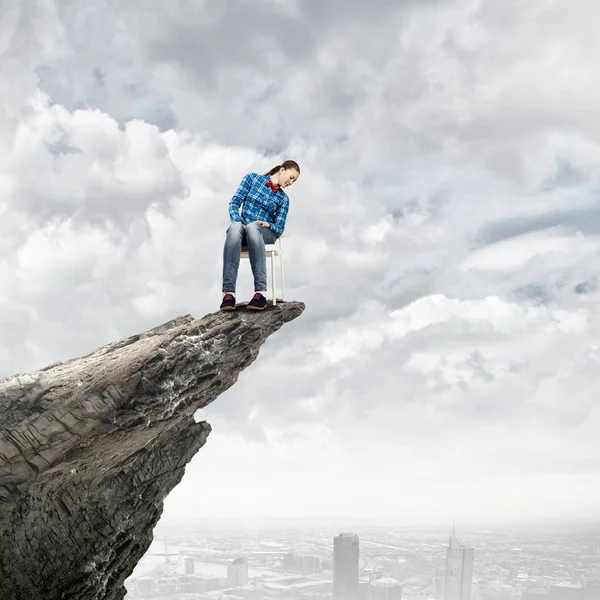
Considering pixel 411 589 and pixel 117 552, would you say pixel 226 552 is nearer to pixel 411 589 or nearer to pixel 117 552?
pixel 411 589

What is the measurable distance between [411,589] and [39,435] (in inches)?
3626

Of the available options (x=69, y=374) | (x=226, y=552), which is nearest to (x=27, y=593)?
(x=69, y=374)

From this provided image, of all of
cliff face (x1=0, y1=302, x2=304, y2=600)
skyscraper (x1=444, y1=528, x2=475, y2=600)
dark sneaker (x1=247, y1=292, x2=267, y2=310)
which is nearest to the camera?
cliff face (x1=0, y1=302, x2=304, y2=600)

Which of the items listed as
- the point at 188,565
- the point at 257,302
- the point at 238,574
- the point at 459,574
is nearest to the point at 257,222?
the point at 257,302

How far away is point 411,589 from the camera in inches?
3519

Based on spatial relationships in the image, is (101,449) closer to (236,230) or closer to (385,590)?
(236,230)

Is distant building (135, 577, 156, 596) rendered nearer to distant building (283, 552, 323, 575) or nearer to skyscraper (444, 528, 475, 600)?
distant building (283, 552, 323, 575)

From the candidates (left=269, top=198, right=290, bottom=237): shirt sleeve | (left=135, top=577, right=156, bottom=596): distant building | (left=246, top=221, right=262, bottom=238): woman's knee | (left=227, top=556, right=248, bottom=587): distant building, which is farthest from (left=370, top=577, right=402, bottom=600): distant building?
(left=246, top=221, right=262, bottom=238): woman's knee

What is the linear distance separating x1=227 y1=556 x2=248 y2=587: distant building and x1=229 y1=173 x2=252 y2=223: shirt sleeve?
3167 inches

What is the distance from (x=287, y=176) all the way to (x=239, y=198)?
1174 mm

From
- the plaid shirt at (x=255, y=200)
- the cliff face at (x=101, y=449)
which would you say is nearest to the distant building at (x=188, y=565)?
the cliff face at (x=101, y=449)

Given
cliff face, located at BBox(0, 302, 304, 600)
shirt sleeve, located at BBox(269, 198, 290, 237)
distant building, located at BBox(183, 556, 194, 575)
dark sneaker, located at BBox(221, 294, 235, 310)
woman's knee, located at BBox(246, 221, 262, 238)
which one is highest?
shirt sleeve, located at BBox(269, 198, 290, 237)

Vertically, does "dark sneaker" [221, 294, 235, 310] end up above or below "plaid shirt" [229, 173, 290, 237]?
below

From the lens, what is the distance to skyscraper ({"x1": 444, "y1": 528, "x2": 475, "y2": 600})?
78562 millimetres
